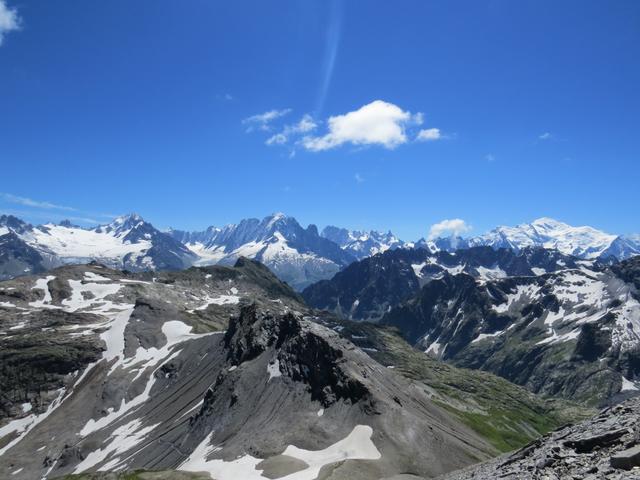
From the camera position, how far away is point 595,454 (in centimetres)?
3114

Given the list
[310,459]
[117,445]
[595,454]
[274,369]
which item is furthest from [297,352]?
[595,454]

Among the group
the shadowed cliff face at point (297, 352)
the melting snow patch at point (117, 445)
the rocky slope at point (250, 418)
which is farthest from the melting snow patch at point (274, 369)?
the melting snow patch at point (117, 445)

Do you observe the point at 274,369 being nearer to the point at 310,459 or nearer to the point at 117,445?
the point at 310,459

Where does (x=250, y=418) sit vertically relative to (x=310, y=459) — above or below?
above

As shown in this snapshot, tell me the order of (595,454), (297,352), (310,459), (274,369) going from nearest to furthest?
(595,454) < (310,459) < (297,352) < (274,369)

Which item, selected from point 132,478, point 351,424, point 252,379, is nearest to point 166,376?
point 252,379

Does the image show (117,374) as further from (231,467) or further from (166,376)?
(231,467)

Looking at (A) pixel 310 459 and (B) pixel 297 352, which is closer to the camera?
(A) pixel 310 459

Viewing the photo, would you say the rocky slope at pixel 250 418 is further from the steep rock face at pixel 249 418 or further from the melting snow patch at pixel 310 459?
the steep rock face at pixel 249 418

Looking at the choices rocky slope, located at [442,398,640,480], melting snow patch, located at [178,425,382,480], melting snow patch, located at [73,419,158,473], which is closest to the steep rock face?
melting snow patch, located at [178,425,382,480]

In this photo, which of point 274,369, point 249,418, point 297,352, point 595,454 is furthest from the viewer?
point 274,369

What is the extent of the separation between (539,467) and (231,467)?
7928 centimetres

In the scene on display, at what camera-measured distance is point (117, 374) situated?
19638 cm

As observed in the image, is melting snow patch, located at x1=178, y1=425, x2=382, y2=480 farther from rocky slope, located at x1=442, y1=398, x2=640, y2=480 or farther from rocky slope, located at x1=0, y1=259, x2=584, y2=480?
rocky slope, located at x1=442, y1=398, x2=640, y2=480
